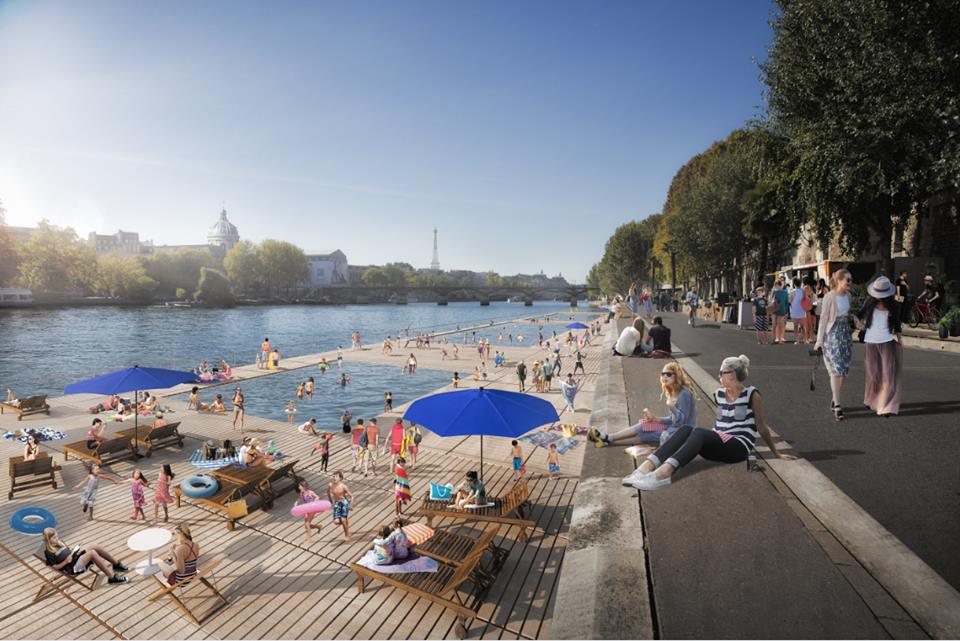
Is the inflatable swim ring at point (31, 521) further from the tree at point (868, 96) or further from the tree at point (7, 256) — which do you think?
the tree at point (7, 256)

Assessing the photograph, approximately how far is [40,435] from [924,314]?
102 ft

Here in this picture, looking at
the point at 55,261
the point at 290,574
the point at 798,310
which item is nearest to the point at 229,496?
the point at 290,574

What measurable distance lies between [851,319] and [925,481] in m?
2.63

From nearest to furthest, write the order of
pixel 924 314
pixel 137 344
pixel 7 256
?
1. pixel 924 314
2. pixel 137 344
3. pixel 7 256

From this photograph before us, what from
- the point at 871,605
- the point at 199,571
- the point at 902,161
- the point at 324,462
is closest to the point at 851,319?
the point at 871,605

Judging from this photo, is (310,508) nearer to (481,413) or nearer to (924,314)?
(481,413)

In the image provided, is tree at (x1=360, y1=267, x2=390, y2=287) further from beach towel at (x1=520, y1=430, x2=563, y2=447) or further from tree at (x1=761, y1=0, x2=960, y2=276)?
beach towel at (x1=520, y1=430, x2=563, y2=447)

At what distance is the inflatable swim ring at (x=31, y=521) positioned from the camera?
7.35 metres

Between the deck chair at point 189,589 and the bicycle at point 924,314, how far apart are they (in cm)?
2326

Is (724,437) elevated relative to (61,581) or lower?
elevated

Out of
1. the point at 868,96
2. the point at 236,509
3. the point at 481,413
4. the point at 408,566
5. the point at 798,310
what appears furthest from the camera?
the point at 798,310

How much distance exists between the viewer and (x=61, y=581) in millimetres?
7254

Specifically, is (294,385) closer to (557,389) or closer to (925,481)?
(557,389)

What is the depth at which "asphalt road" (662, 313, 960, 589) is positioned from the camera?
423 centimetres
